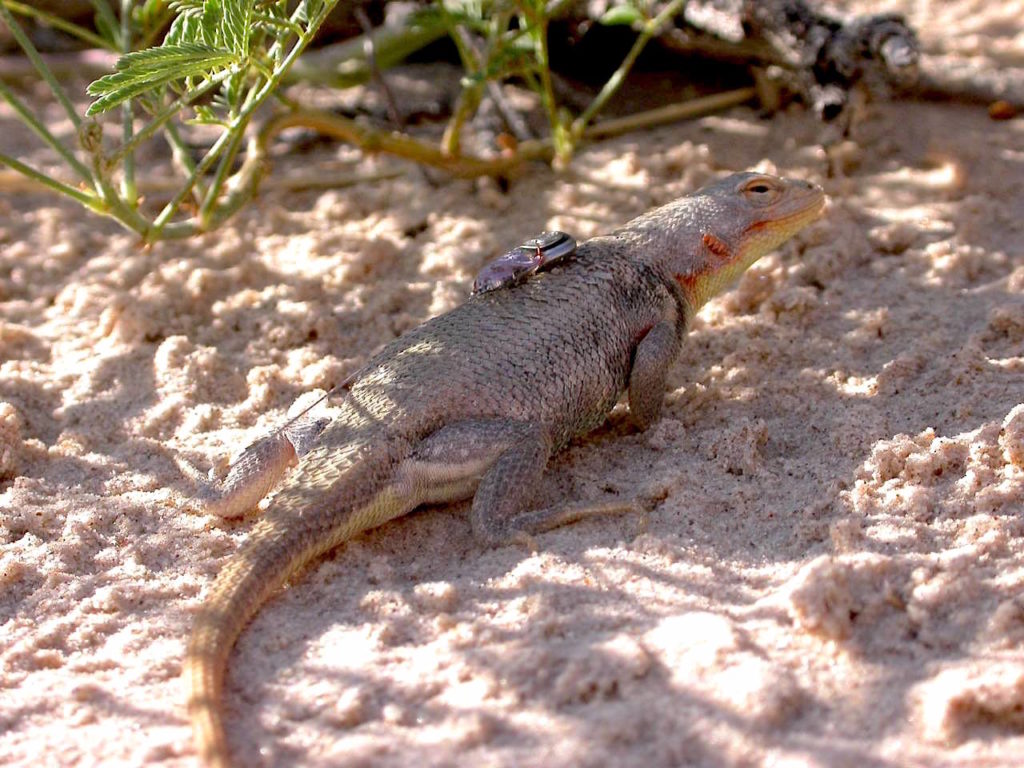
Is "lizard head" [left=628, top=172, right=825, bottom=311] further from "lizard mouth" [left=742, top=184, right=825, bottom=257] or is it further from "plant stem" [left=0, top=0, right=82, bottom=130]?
"plant stem" [left=0, top=0, right=82, bottom=130]

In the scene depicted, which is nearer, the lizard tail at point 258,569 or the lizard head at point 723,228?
the lizard tail at point 258,569

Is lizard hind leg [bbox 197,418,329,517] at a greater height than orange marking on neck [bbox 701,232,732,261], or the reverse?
orange marking on neck [bbox 701,232,732,261]

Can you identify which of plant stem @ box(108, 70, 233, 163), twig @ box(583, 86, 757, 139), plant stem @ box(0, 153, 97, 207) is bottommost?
twig @ box(583, 86, 757, 139)

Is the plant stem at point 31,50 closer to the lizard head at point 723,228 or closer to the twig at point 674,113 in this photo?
the lizard head at point 723,228

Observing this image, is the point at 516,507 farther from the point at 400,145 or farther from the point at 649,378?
the point at 400,145

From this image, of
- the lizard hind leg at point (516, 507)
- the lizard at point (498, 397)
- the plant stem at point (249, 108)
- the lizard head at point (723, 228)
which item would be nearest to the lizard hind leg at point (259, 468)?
the lizard at point (498, 397)

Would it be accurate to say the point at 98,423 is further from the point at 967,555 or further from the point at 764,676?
the point at 967,555

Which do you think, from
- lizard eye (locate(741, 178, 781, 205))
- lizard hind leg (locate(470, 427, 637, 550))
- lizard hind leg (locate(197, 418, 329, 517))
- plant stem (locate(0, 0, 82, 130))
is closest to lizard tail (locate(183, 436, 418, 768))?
lizard hind leg (locate(470, 427, 637, 550))
